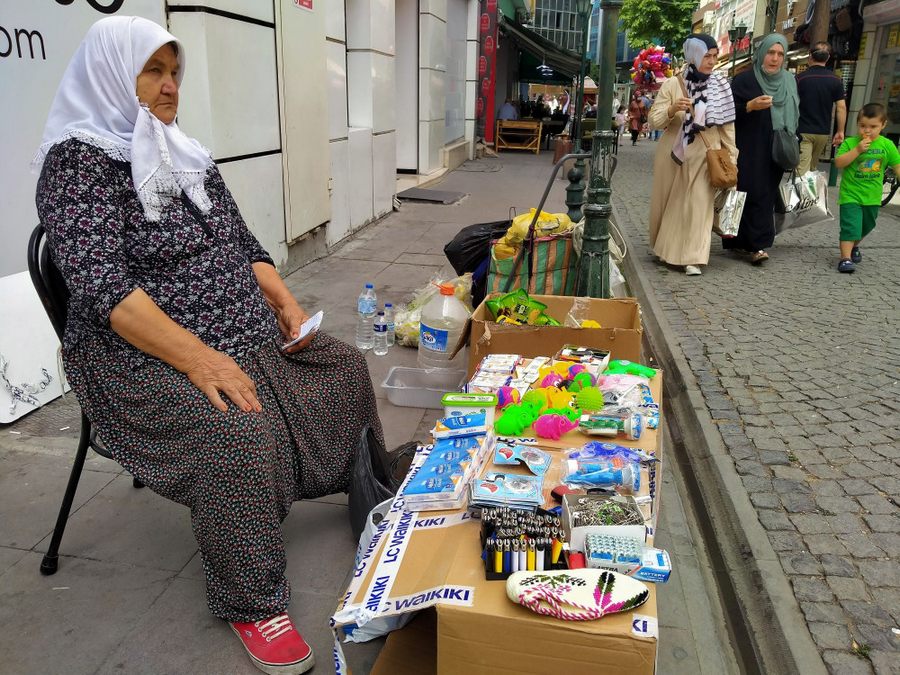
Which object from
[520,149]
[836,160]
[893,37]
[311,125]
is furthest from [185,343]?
[520,149]

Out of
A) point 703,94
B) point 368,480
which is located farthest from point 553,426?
point 703,94

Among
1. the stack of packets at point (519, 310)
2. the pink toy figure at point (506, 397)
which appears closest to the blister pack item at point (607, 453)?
the pink toy figure at point (506, 397)

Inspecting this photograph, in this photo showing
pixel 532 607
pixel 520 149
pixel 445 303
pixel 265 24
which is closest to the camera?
pixel 532 607

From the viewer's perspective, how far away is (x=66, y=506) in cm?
235

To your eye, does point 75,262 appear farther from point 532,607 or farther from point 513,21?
point 513,21

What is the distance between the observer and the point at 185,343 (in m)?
2.11

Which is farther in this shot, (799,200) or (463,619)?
(799,200)

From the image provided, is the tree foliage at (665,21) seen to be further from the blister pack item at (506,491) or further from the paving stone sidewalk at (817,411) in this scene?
the blister pack item at (506,491)

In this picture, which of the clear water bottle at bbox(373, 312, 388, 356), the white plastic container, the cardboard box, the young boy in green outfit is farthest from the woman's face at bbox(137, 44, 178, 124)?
the young boy in green outfit

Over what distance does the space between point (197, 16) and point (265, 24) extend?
3.23ft

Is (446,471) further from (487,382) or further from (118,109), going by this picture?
(118,109)

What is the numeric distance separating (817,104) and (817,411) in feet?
20.2

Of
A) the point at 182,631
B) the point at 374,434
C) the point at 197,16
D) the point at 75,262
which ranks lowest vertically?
the point at 182,631

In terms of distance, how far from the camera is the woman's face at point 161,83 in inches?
85.5
